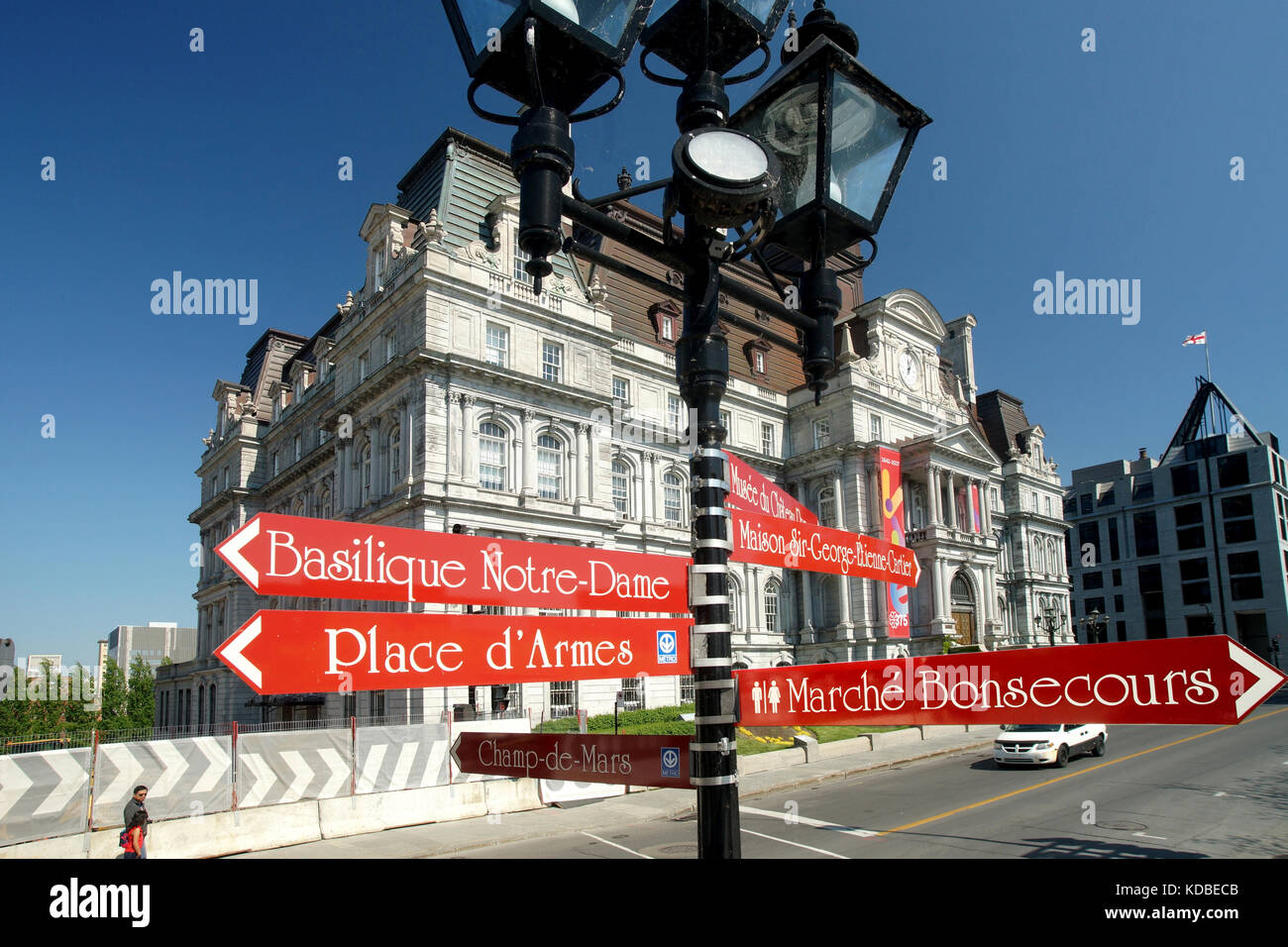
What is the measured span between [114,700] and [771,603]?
64.9m

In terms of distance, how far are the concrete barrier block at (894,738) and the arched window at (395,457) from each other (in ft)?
68.5

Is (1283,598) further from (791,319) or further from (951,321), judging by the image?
(791,319)

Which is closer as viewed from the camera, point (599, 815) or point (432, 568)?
point (432, 568)

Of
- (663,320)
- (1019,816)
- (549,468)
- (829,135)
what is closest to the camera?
(829,135)

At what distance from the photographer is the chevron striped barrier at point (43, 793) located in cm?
1341

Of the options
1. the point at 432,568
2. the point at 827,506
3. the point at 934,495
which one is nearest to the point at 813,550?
the point at 432,568

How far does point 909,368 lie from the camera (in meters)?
53.2

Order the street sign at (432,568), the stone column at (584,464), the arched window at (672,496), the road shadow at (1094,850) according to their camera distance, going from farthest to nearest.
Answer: the arched window at (672,496) → the stone column at (584,464) → the road shadow at (1094,850) → the street sign at (432,568)

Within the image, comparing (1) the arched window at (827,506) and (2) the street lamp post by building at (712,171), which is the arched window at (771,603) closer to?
(1) the arched window at (827,506)

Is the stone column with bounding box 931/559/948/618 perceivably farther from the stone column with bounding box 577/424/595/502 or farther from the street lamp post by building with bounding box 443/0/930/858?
the street lamp post by building with bounding box 443/0/930/858

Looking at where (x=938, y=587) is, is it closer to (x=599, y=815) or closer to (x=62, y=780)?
(x=599, y=815)

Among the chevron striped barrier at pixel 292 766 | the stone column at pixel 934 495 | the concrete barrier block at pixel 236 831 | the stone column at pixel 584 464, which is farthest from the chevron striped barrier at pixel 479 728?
the stone column at pixel 934 495

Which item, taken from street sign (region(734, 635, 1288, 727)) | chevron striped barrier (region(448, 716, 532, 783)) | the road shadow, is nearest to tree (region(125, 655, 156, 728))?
chevron striped barrier (region(448, 716, 532, 783))

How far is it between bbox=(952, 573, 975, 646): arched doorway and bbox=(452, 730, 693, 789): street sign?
48.6 meters
